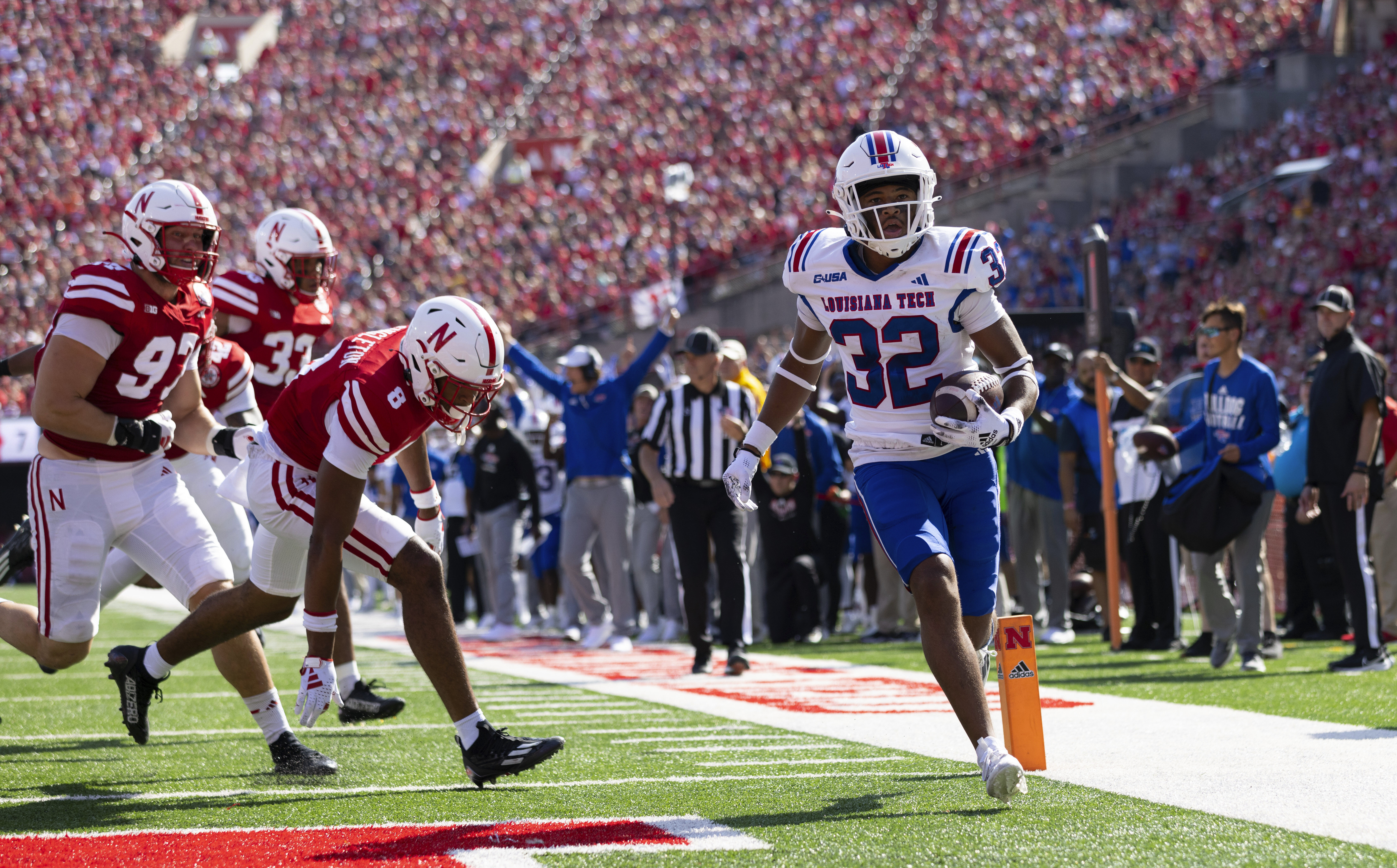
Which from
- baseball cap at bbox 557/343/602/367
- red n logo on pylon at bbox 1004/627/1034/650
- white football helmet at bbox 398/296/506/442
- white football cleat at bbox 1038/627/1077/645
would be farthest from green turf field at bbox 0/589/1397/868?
white football cleat at bbox 1038/627/1077/645

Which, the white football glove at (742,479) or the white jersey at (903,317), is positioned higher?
the white jersey at (903,317)

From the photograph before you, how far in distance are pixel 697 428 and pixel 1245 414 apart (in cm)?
275

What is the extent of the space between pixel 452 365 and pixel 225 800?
1.38 metres

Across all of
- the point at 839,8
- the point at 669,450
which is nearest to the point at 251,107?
the point at 839,8

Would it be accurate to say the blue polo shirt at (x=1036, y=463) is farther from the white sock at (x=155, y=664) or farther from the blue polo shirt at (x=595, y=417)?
the white sock at (x=155, y=664)

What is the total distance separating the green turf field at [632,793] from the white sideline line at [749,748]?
1 centimetres

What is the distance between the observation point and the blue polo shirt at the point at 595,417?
9.83 meters

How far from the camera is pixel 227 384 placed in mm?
6070

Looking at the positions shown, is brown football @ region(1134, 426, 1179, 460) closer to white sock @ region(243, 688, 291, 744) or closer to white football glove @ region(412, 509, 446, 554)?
white football glove @ region(412, 509, 446, 554)

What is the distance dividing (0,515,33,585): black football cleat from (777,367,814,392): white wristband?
3234 mm

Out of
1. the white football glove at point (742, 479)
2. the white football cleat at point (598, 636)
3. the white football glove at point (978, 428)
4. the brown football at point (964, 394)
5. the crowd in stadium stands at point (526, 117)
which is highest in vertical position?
the crowd in stadium stands at point (526, 117)

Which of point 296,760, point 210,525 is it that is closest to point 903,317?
point 296,760

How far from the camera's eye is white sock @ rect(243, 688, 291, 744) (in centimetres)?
497

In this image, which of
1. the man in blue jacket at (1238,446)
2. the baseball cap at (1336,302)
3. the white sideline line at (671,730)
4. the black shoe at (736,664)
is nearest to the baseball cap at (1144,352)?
the man in blue jacket at (1238,446)
